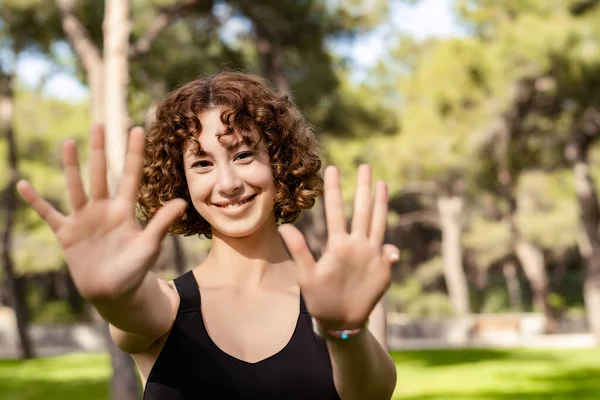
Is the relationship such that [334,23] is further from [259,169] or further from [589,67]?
[259,169]

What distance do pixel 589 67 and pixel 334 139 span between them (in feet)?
26.0

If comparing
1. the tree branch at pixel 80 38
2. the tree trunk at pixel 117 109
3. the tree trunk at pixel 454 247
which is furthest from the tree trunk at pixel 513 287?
the tree trunk at pixel 117 109

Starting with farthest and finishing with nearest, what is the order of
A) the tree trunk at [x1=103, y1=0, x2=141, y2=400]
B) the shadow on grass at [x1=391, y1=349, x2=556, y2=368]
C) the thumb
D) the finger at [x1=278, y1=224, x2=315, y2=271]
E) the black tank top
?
the shadow on grass at [x1=391, y1=349, x2=556, y2=368]
the tree trunk at [x1=103, y1=0, x2=141, y2=400]
the black tank top
the thumb
the finger at [x1=278, y1=224, x2=315, y2=271]

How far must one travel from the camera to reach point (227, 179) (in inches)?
81.6

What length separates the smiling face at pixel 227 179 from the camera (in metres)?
2.10

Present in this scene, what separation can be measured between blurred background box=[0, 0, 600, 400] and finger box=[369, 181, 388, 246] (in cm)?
362

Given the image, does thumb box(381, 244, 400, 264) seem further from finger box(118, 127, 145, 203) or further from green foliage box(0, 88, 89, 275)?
green foliage box(0, 88, 89, 275)

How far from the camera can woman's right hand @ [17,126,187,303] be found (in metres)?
1.65

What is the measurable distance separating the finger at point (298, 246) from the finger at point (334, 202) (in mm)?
79

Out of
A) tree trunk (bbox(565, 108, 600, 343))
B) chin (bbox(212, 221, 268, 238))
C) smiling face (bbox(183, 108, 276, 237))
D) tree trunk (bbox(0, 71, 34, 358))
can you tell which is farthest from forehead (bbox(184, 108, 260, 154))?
→ tree trunk (bbox(0, 71, 34, 358))

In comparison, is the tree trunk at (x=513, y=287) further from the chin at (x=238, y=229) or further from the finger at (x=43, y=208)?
the finger at (x=43, y=208)

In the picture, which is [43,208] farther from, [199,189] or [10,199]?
[10,199]

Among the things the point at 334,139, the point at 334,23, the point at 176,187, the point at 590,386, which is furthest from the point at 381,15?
the point at 176,187

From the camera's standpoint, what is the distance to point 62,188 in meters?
31.6
